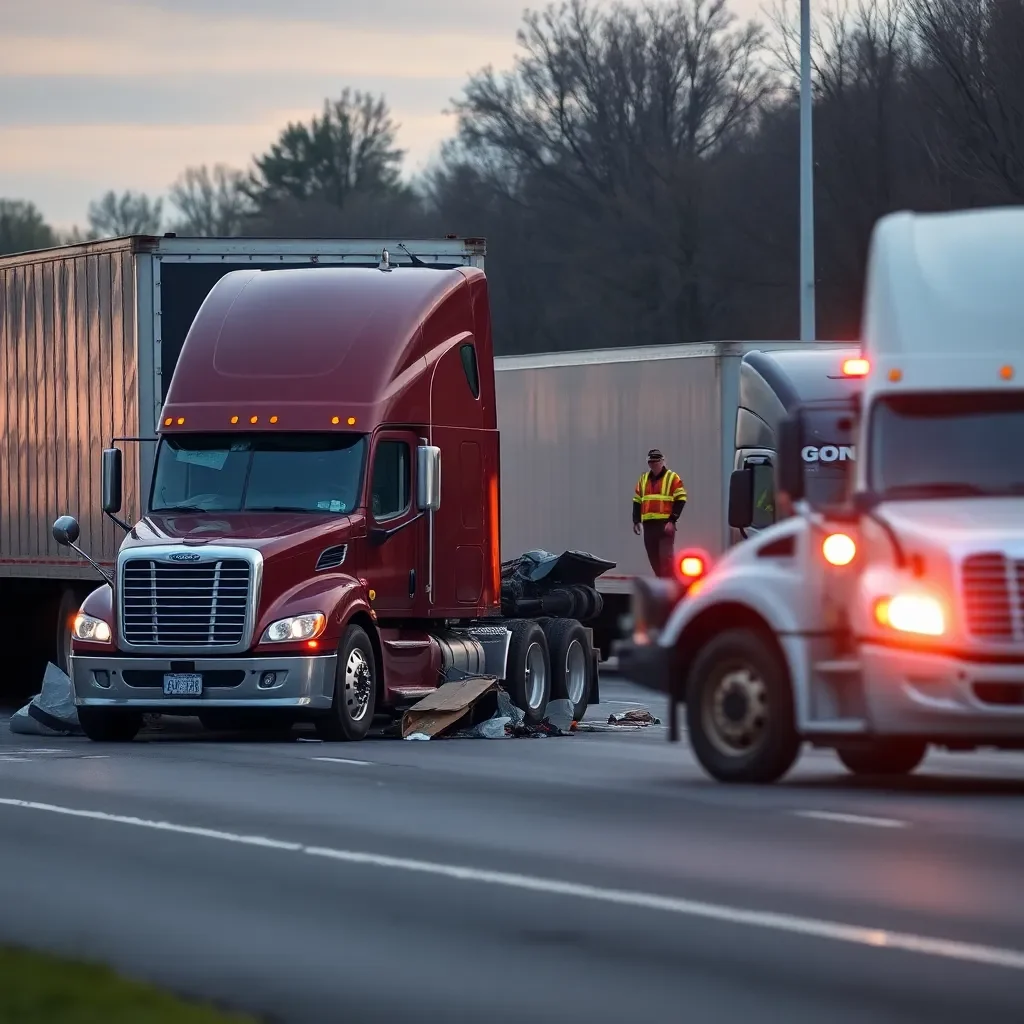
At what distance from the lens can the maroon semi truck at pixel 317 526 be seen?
66.1ft

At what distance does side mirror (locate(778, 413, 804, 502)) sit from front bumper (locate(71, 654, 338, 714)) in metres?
6.54

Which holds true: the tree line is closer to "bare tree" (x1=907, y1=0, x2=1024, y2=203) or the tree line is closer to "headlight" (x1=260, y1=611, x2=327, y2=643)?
"bare tree" (x1=907, y1=0, x2=1024, y2=203)

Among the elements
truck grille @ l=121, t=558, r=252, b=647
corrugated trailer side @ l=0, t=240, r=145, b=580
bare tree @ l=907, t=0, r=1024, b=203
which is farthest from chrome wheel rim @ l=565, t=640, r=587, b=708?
Result: bare tree @ l=907, t=0, r=1024, b=203

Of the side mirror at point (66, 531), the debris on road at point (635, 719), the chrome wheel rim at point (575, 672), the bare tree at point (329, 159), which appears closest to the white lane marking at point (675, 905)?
the side mirror at point (66, 531)

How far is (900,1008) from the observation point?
776cm

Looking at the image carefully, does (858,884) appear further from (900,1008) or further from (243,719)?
(243,719)

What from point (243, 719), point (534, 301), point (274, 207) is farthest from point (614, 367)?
point (274, 207)

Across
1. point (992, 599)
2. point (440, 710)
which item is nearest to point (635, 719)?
point (440, 710)

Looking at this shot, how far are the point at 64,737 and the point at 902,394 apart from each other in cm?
1042

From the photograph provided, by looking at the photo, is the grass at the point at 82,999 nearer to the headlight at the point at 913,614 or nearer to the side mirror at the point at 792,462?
the headlight at the point at 913,614

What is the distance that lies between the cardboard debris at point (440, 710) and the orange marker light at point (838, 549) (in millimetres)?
7617

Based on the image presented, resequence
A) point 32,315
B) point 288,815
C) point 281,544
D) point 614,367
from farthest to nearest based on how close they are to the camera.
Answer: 1. point 614,367
2. point 32,315
3. point 281,544
4. point 288,815

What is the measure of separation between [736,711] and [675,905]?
4803 millimetres

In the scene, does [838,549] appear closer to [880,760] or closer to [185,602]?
[880,760]
